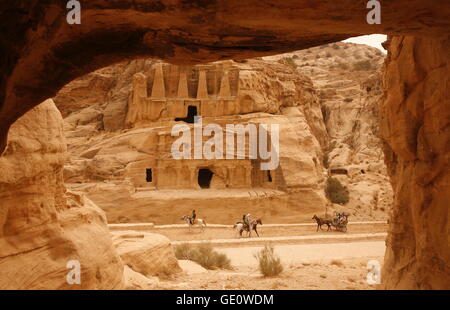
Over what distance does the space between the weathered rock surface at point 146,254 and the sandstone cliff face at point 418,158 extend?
5.52 metres

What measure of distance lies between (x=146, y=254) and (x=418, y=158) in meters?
6.78

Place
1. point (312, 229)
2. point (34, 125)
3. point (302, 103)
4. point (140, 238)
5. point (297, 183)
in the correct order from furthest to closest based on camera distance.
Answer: point (302, 103) < point (297, 183) < point (312, 229) < point (140, 238) < point (34, 125)

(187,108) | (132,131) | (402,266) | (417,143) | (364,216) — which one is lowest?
(364,216)

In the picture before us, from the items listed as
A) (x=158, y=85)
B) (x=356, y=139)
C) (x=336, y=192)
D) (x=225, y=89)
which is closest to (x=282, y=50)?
(x=225, y=89)

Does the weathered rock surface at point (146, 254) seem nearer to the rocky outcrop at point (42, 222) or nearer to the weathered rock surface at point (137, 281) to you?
the weathered rock surface at point (137, 281)

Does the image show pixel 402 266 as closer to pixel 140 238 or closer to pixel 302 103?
pixel 140 238

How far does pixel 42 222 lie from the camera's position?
621cm

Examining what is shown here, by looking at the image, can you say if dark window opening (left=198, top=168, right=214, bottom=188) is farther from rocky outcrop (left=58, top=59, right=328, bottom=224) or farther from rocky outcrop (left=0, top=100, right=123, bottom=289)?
rocky outcrop (left=0, top=100, right=123, bottom=289)

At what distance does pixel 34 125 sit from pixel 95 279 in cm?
275

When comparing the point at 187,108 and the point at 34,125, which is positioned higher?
the point at 187,108

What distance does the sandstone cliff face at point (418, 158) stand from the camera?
15.4 feet

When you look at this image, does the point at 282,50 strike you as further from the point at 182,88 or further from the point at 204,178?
the point at 182,88

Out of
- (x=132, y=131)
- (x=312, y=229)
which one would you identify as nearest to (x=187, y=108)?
(x=132, y=131)

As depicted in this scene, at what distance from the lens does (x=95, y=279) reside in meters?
6.57
